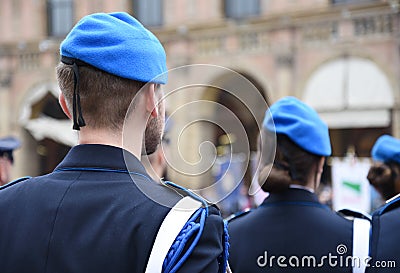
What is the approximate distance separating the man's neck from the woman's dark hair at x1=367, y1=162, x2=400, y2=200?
1.69 metres


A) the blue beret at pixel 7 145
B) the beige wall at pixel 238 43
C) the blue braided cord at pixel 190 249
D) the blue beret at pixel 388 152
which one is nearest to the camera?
the blue braided cord at pixel 190 249

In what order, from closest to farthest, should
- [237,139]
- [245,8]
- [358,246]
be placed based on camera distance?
[237,139], [358,246], [245,8]

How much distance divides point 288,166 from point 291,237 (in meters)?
0.27

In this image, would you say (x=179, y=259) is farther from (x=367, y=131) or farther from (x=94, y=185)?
(x=367, y=131)

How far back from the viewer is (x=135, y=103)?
1.32 m

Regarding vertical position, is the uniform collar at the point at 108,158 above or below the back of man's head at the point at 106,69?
below

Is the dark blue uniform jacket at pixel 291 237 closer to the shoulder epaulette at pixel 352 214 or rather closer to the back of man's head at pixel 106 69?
the shoulder epaulette at pixel 352 214

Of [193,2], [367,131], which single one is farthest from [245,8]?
[367,131]

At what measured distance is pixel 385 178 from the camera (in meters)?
2.77

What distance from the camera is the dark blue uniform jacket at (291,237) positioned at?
7.13 ft

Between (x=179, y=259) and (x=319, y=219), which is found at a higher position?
(x=179, y=259)

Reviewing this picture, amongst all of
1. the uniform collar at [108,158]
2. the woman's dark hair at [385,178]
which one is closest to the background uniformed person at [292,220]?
the woman's dark hair at [385,178]

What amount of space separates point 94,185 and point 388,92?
10.5m

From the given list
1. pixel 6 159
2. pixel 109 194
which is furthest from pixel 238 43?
pixel 109 194
